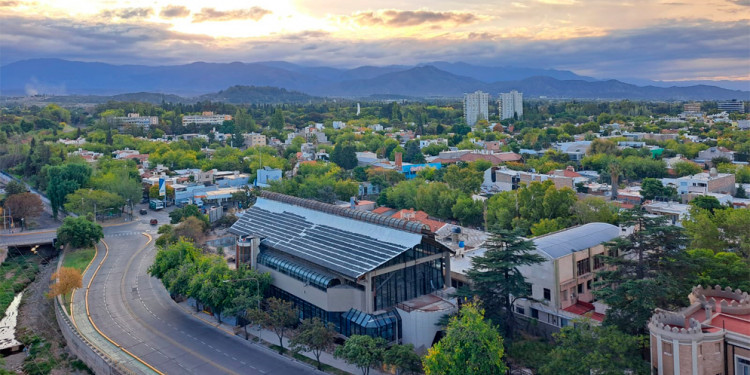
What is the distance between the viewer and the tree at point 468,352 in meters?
21.8

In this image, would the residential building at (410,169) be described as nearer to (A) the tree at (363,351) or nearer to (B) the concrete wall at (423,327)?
(B) the concrete wall at (423,327)

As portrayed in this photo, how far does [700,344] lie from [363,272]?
1432 centimetres

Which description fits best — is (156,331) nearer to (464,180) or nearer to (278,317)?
(278,317)

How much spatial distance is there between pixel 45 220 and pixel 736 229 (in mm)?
63700

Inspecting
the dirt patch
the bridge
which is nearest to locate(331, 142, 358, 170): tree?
the bridge

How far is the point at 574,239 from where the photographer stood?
3058 centimetres

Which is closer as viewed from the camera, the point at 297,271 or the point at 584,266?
the point at 584,266

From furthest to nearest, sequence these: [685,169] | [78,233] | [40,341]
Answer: [685,169], [78,233], [40,341]

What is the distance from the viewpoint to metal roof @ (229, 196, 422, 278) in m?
28.5

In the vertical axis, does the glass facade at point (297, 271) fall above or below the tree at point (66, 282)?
above

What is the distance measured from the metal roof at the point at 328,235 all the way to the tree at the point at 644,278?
9.23m

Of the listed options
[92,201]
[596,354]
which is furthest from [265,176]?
[596,354]

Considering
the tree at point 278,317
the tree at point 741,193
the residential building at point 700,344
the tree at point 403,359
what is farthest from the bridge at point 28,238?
the tree at point 741,193

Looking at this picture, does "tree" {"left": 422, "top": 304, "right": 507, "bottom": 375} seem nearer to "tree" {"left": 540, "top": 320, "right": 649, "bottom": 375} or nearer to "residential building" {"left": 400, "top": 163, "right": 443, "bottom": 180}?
"tree" {"left": 540, "top": 320, "right": 649, "bottom": 375}
